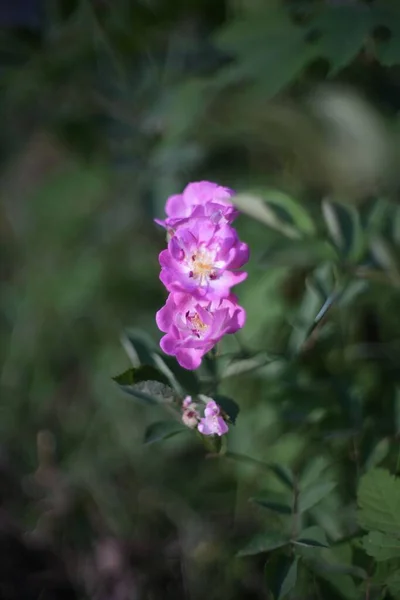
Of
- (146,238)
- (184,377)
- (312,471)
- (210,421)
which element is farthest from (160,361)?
(146,238)

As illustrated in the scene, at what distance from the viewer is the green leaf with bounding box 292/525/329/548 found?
855 millimetres

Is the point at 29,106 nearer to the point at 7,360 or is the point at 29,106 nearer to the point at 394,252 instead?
the point at 7,360

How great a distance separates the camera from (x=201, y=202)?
0.89 meters

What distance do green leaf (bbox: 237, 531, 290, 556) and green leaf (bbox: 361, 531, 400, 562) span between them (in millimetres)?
102

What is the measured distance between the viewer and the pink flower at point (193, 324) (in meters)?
0.81

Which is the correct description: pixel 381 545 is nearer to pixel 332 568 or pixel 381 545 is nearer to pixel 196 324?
pixel 332 568

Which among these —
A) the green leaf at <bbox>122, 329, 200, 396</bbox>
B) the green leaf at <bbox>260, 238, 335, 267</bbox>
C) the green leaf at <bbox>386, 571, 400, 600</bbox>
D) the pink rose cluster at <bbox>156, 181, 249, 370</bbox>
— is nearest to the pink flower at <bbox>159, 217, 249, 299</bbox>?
the pink rose cluster at <bbox>156, 181, 249, 370</bbox>

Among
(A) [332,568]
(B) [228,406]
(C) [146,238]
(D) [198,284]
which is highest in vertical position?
(D) [198,284]

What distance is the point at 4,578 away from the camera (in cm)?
121

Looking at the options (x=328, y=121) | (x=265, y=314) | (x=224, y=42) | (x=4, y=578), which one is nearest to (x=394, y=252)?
(x=265, y=314)

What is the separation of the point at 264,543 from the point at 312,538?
0.06 meters

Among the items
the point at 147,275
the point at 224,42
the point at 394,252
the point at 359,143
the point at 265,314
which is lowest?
the point at 147,275

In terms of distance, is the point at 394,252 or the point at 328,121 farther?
the point at 328,121

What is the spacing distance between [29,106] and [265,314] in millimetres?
837
